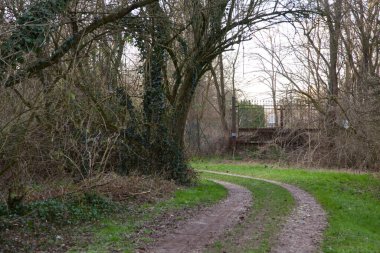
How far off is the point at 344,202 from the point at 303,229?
5222mm

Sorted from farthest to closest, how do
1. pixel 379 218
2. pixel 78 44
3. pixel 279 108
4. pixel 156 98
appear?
pixel 279 108 → pixel 156 98 → pixel 379 218 → pixel 78 44

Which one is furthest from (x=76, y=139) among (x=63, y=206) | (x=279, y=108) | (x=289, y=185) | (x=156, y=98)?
(x=279, y=108)

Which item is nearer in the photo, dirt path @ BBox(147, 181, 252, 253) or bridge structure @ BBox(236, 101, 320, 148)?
dirt path @ BBox(147, 181, 252, 253)

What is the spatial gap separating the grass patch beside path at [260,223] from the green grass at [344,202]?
1.11m

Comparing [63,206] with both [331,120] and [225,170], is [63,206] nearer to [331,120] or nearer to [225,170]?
[225,170]

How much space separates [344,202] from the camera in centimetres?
1595

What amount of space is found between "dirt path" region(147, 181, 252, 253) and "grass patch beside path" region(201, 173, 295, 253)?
0.25 m

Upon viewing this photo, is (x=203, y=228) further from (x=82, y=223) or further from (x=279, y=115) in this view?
(x=279, y=115)

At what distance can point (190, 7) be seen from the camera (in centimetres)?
1720

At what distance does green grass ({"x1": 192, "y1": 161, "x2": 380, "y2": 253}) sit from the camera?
1014 centimetres

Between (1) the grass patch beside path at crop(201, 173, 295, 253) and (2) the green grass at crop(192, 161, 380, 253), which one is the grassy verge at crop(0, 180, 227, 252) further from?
Answer: (2) the green grass at crop(192, 161, 380, 253)

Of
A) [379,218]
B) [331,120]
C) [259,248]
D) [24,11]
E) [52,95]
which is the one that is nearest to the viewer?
[259,248]

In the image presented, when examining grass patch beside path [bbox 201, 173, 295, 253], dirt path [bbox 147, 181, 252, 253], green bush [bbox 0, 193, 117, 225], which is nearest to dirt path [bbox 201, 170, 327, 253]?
grass patch beside path [bbox 201, 173, 295, 253]

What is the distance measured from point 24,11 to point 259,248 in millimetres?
6974
